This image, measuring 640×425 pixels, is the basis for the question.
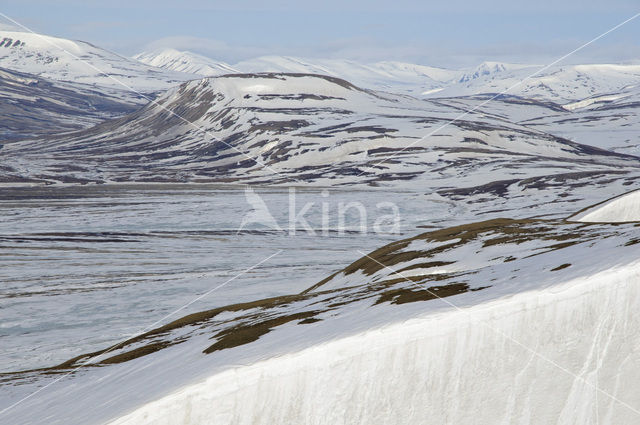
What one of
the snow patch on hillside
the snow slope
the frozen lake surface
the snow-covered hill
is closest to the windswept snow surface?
the frozen lake surface

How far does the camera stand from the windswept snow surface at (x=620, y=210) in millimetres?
34781

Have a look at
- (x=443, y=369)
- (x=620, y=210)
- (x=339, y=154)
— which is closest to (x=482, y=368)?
(x=443, y=369)

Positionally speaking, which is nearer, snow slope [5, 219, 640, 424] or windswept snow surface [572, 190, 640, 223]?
snow slope [5, 219, 640, 424]

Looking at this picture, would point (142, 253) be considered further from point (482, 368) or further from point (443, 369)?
point (482, 368)

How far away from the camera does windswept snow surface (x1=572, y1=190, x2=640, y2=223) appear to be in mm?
34781

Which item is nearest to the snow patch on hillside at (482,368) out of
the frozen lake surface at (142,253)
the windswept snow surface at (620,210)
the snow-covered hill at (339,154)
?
the frozen lake surface at (142,253)

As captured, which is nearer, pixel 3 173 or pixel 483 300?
pixel 483 300

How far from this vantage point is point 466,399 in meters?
12.9

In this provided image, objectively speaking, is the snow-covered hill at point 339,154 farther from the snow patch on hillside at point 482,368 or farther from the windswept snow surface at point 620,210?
the snow patch on hillside at point 482,368

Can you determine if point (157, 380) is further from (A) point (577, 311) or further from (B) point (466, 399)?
(A) point (577, 311)

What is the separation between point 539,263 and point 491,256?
7737 millimetres

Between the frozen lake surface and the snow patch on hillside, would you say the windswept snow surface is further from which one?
the snow patch on hillside

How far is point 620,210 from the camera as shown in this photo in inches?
1419

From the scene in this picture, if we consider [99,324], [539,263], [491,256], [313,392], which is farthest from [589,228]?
[99,324]
